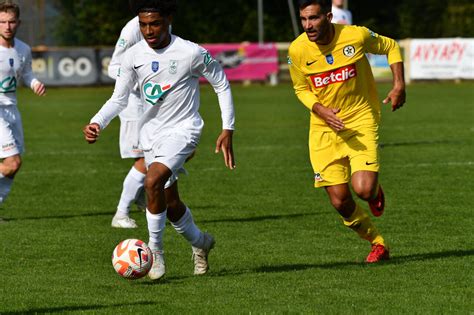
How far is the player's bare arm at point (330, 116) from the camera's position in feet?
27.8

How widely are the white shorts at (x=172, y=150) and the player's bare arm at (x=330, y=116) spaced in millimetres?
1013

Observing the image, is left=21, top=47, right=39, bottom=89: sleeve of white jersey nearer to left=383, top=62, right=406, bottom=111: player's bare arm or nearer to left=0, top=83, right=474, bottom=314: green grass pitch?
left=0, top=83, right=474, bottom=314: green grass pitch

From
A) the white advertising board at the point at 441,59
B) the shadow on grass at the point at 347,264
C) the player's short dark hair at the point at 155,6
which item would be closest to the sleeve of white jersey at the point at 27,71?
the player's short dark hair at the point at 155,6

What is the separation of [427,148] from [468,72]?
24011mm

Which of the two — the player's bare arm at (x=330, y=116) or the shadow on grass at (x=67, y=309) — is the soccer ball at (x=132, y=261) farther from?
the player's bare arm at (x=330, y=116)

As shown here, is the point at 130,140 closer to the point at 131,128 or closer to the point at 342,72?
the point at 131,128

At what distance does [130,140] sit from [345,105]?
10.6 feet

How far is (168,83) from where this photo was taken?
323 inches

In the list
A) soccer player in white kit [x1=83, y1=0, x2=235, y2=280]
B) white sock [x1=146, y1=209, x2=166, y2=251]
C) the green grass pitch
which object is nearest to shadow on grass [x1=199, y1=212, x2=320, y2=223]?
the green grass pitch

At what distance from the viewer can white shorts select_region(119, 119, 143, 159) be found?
11.5m

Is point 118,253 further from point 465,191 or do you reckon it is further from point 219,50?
point 219,50

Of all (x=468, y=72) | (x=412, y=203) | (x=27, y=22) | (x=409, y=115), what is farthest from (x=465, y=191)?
(x=27, y=22)

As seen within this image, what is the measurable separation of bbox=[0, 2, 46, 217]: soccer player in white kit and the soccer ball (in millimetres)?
3474

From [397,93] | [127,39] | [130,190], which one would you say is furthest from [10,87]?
[397,93]
